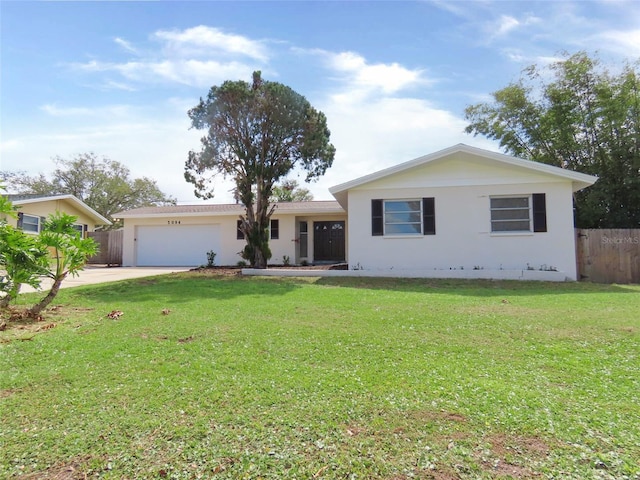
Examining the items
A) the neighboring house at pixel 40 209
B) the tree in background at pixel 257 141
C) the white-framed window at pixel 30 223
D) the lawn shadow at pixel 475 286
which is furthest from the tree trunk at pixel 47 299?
the white-framed window at pixel 30 223

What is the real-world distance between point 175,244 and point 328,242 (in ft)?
25.9

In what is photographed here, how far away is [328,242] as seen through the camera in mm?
17750

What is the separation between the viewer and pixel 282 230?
17594mm

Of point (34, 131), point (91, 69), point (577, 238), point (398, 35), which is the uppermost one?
point (398, 35)

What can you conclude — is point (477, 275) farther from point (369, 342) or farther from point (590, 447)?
point (590, 447)

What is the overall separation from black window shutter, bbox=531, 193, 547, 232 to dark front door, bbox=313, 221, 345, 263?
Result: 8.55m

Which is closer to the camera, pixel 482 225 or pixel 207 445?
pixel 207 445

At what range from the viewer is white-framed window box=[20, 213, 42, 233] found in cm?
1661

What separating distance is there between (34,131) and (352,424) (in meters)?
11.3

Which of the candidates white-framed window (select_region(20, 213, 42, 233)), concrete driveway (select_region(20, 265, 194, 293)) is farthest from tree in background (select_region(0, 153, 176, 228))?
concrete driveway (select_region(20, 265, 194, 293))

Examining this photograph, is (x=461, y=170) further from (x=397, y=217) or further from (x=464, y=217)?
(x=397, y=217)

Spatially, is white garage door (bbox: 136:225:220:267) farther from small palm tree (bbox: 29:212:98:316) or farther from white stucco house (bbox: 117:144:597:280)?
small palm tree (bbox: 29:212:98:316)

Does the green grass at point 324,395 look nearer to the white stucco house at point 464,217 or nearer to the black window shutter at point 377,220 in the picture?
the white stucco house at point 464,217

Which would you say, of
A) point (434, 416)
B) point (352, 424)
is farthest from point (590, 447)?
point (352, 424)
